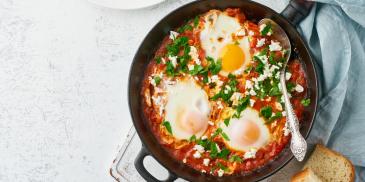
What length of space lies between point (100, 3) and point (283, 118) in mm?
1490

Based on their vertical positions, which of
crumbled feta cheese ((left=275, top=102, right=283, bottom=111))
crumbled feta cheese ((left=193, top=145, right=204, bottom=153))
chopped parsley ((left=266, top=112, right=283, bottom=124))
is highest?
crumbled feta cheese ((left=275, top=102, right=283, bottom=111))

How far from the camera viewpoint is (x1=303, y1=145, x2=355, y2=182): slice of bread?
3553 millimetres

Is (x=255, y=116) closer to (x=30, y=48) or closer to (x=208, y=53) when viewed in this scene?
(x=208, y=53)

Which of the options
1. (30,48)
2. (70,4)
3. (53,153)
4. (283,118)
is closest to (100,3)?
(70,4)

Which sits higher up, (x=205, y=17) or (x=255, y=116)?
(x=205, y=17)

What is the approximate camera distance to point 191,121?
355 centimetres

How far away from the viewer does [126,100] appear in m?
3.89

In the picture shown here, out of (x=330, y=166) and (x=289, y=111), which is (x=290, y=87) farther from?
(x=330, y=166)

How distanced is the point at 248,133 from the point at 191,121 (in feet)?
1.25

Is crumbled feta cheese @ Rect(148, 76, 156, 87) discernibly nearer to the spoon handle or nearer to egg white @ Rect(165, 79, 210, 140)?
egg white @ Rect(165, 79, 210, 140)

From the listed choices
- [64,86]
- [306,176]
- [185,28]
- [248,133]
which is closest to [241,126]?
[248,133]

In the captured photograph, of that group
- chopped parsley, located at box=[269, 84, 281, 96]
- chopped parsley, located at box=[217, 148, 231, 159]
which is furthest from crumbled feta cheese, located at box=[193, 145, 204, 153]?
chopped parsley, located at box=[269, 84, 281, 96]

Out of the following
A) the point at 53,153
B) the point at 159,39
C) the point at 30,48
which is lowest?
the point at 53,153

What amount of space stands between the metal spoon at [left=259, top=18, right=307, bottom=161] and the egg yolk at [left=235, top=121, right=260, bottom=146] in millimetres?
217
